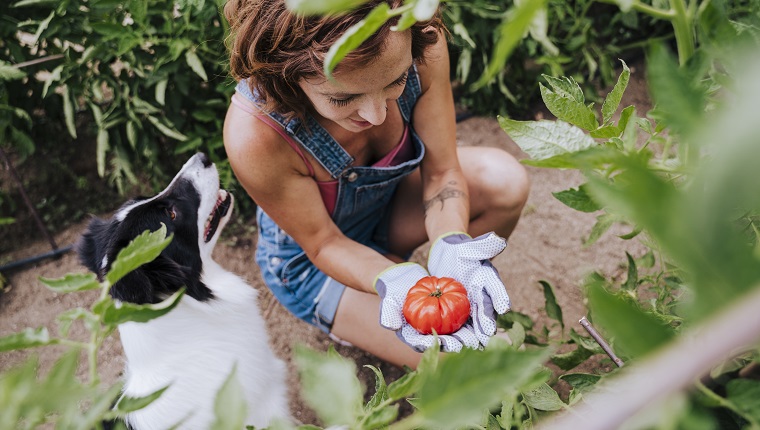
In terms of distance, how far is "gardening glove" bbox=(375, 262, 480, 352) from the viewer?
141 centimetres

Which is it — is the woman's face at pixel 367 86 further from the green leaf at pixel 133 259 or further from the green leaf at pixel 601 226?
the green leaf at pixel 133 259

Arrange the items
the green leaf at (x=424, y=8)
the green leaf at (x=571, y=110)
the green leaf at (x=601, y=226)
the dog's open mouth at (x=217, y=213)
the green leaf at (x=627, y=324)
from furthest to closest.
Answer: the dog's open mouth at (x=217, y=213) → the green leaf at (x=601, y=226) → the green leaf at (x=571, y=110) → the green leaf at (x=424, y=8) → the green leaf at (x=627, y=324)

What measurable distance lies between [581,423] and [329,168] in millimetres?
1499

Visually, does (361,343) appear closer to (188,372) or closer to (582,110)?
(188,372)

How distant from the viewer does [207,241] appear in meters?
1.98

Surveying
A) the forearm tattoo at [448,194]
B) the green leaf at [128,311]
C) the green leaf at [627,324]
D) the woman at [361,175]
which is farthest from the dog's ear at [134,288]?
the green leaf at [627,324]

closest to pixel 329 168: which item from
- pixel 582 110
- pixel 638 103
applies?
Result: pixel 582 110

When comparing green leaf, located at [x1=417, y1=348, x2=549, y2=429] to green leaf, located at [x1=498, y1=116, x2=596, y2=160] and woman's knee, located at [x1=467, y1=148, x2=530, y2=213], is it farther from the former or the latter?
woman's knee, located at [x1=467, y1=148, x2=530, y2=213]

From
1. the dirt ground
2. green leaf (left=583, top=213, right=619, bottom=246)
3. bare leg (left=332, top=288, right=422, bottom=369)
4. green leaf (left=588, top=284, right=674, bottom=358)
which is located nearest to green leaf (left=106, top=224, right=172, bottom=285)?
green leaf (left=588, top=284, right=674, bottom=358)

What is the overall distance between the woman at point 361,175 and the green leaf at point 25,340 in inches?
33.4

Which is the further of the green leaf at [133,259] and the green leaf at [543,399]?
the green leaf at [543,399]

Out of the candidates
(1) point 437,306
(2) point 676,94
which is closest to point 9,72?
(1) point 437,306

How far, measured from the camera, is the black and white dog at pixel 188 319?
154 centimetres

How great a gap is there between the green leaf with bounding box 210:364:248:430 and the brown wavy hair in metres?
0.88
